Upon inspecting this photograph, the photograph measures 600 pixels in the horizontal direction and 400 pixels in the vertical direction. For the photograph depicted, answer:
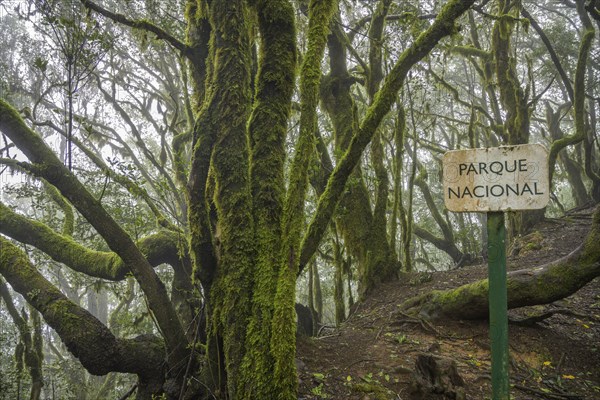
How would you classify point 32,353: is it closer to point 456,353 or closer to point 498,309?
point 456,353

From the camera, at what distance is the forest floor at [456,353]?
12.9 feet

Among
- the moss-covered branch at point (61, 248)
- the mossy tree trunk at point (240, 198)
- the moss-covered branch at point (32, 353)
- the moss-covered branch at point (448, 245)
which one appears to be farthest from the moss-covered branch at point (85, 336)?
the moss-covered branch at point (448, 245)

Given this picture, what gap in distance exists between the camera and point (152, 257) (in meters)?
6.83

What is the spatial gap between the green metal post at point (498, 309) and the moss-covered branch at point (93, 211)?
132 inches

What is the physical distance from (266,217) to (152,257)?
13.8 ft

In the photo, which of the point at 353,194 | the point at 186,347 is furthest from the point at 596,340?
the point at 186,347

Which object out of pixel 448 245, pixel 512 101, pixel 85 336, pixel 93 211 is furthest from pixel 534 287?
pixel 448 245

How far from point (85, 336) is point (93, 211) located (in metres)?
1.51

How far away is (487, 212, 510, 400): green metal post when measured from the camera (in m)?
2.42

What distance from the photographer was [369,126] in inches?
171

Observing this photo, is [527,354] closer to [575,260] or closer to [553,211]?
[575,260]

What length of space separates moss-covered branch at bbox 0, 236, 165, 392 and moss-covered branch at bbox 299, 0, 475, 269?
94.7 inches

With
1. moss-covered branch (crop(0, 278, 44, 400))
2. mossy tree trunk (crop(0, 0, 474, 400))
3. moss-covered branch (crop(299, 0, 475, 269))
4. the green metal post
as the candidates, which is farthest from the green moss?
moss-covered branch (crop(0, 278, 44, 400))

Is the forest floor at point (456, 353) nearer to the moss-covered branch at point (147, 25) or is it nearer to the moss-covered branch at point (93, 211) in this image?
the moss-covered branch at point (93, 211)
